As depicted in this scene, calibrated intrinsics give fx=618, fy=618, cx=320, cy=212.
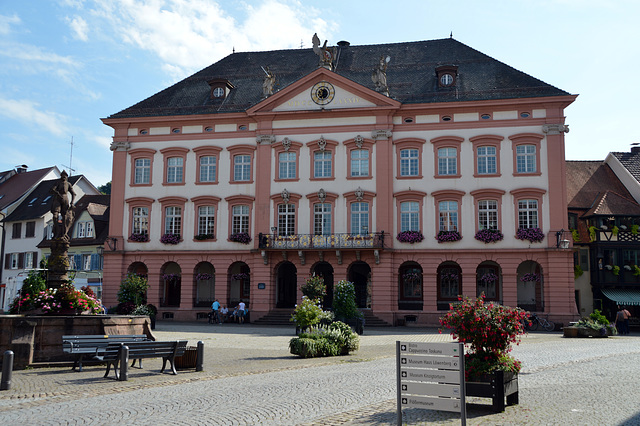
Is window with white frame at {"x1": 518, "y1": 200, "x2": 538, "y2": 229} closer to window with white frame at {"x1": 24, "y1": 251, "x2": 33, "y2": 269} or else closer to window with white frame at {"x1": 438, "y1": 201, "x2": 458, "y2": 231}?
window with white frame at {"x1": 438, "y1": 201, "x2": 458, "y2": 231}

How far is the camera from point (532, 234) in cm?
3600

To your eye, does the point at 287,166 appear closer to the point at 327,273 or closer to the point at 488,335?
the point at 327,273

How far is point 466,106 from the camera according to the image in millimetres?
37656

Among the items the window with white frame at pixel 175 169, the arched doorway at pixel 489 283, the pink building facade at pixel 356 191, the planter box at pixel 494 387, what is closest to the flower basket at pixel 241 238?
Answer: the pink building facade at pixel 356 191

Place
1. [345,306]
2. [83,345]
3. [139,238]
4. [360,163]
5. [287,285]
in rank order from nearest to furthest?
[83,345] → [345,306] → [360,163] → [139,238] → [287,285]

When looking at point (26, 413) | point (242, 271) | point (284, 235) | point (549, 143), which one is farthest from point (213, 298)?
point (26, 413)

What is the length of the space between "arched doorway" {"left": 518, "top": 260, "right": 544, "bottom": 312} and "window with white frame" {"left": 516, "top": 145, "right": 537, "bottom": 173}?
572 centimetres

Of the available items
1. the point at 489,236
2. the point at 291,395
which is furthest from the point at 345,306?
the point at 291,395

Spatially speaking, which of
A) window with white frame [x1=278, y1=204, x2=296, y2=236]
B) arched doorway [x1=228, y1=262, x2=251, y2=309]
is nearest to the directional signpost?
window with white frame [x1=278, y1=204, x2=296, y2=236]

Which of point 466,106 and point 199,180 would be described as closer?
point 466,106

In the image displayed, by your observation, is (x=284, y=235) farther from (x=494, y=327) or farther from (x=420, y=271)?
(x=494, y=327)

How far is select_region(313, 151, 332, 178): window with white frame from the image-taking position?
129 ft

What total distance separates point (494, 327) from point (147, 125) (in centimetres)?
3560

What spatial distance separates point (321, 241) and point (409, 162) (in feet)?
24.1
